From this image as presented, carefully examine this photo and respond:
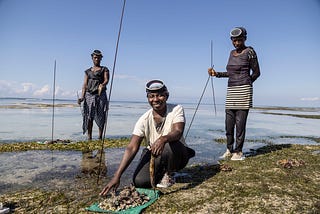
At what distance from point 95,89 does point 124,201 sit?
16.4ft

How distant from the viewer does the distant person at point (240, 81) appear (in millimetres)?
5113

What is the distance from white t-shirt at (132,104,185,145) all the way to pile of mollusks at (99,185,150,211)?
2.64 feet

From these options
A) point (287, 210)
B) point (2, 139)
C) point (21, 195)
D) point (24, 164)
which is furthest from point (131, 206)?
point (2, 139)

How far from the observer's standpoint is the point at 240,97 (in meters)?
5.26

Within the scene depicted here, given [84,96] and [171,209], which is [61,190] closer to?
[171,209]

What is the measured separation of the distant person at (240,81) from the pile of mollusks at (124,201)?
2.87 metres

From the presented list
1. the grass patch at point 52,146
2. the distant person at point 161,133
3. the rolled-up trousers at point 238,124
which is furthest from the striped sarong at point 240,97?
the grass patch at point 52,146

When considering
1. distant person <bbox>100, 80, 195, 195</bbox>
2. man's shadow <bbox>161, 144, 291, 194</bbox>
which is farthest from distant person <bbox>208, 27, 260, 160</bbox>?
distant person <bbox>100, 80, 195, 195</bbox>

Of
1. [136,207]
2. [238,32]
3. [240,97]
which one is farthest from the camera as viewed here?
[240,97]

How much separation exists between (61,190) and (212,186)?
2.20 metres

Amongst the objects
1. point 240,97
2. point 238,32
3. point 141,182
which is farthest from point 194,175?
point 238,32

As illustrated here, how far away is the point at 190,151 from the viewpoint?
388 cm

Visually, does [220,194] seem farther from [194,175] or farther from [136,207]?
[136,207]

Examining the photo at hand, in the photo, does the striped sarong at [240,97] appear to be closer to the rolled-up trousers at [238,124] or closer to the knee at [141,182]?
the rolled-up trousers at [238,124]
